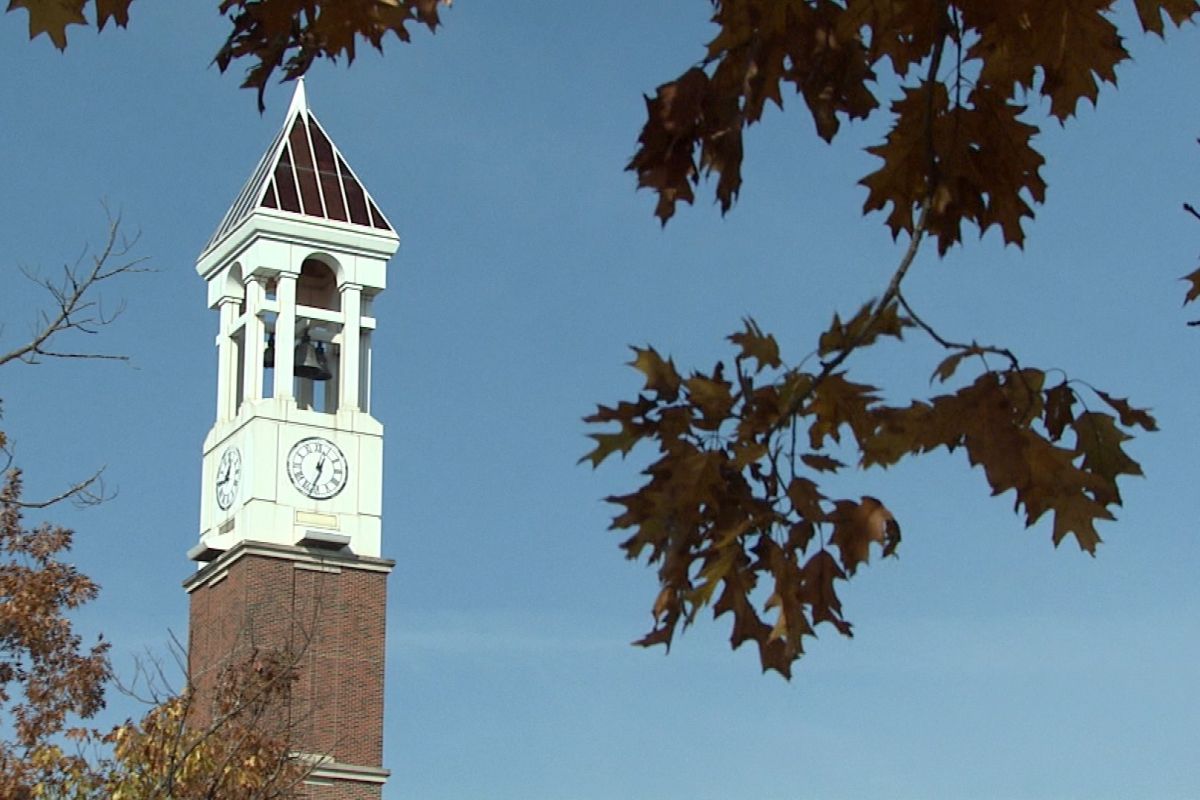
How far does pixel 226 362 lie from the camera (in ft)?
145

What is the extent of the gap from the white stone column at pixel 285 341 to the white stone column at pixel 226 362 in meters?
1.57

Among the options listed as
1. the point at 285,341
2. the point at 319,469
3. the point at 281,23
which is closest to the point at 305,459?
the point at 319,469

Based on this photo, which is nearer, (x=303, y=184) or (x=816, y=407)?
(x=816, y=407)

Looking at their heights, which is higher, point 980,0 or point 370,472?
point 370,472

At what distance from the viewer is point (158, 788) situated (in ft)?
56.9

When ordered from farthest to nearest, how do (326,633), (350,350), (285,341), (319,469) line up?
(350,350) → (285,341) → (319,469) → (326,633)

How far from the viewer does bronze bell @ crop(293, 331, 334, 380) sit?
140 ft

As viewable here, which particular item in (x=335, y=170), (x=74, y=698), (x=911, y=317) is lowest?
(x=911, y=317)

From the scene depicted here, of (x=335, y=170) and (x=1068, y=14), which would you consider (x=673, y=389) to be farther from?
(x=335, y=170)

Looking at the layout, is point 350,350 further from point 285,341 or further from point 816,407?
point 816,407

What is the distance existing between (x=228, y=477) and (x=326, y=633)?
343 cm

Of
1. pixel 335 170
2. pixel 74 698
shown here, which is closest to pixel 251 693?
pixel 74 698

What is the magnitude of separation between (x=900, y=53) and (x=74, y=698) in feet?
44.8

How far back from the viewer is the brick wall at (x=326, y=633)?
40.8 m
